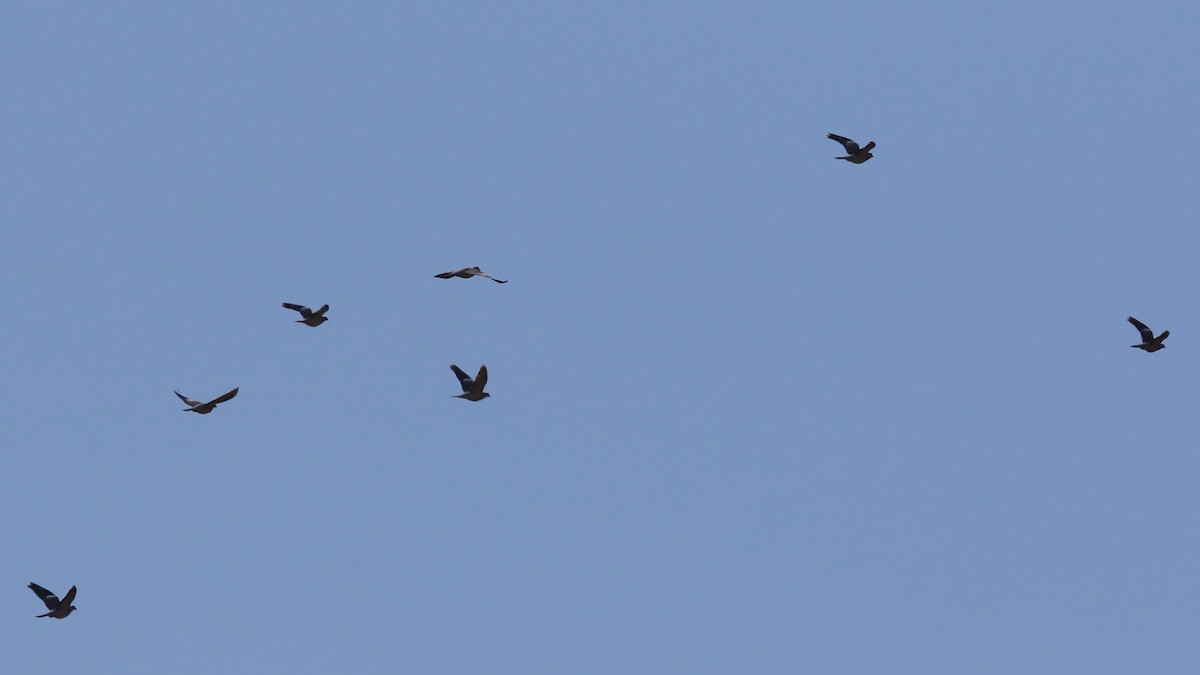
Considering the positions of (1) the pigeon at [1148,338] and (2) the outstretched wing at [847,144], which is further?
(1) the pigeon at [1148,338]

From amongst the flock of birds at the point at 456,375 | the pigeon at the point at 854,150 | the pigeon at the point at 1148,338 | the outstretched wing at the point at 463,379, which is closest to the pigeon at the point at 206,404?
the flock of birds at the point at 456,375

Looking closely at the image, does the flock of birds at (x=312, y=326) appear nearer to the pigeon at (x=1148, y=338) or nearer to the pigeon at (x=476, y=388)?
the pigeon at (x=476, y=388)

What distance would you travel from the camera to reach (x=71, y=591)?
58875 mm

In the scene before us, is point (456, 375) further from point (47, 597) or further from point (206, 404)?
point (47, 597)

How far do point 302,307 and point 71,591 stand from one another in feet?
45.2

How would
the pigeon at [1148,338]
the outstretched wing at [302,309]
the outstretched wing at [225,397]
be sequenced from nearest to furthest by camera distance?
1. the outstretched wing at [225,397]
2. the outstretched wing at [302,309]
3. the pigeon at [1148,338]

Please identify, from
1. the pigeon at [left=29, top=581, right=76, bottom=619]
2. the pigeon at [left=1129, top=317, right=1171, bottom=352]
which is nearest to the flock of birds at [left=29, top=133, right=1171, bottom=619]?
the pigeon at [left=29, top=581, right=76, bottom=619]

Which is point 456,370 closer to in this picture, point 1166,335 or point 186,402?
point 186,402

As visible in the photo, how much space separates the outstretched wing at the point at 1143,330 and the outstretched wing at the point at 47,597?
45.1 meters

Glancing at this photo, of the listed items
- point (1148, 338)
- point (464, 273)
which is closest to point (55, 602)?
point (464, 273)

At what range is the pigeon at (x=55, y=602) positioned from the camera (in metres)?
59.3

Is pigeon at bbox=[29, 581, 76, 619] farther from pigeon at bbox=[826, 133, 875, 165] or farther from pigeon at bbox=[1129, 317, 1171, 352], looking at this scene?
pigeon at bbox=[1129, 317, 1171, 352]

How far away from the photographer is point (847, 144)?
60.8 m

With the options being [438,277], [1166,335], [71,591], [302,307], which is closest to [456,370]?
[438,277]
